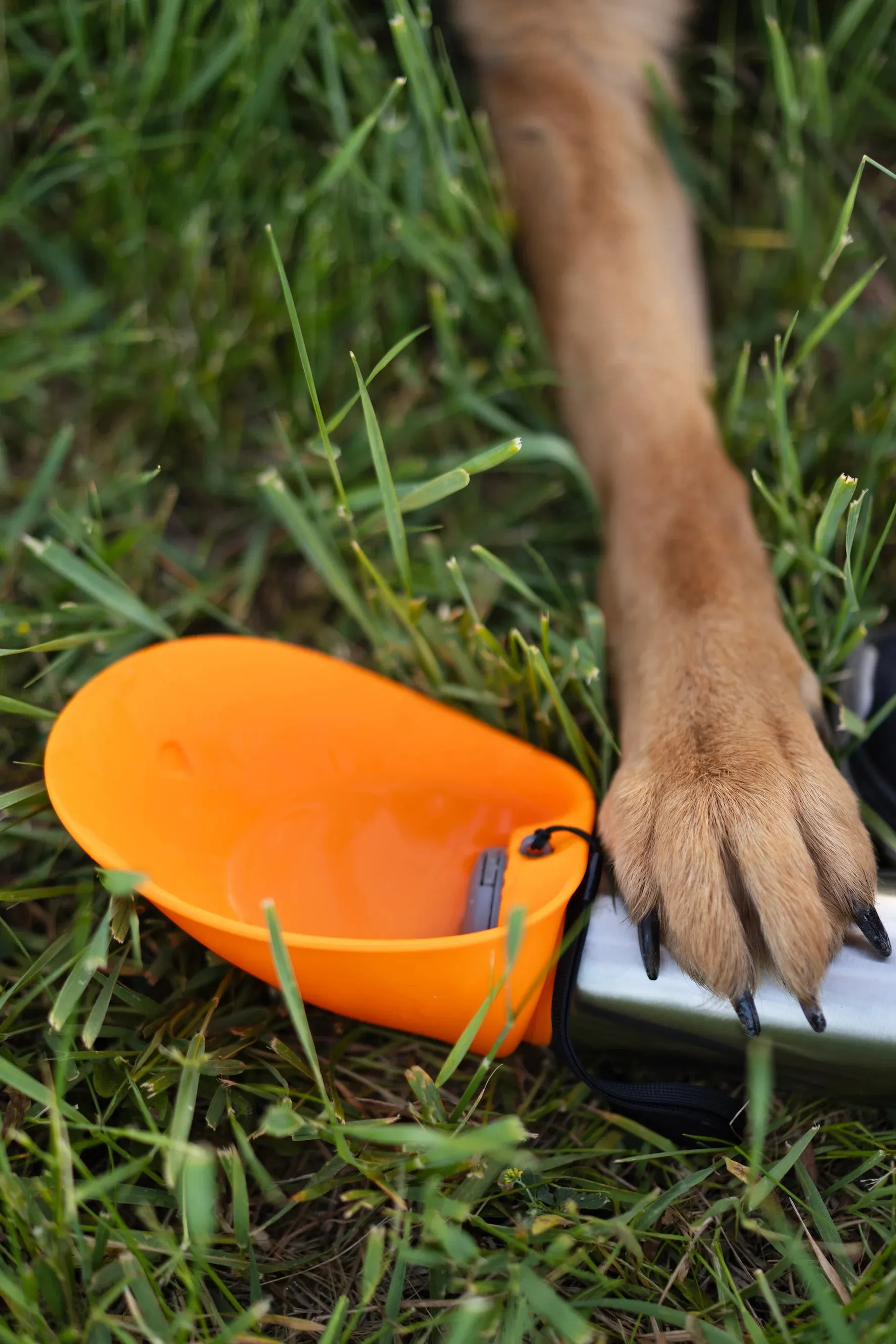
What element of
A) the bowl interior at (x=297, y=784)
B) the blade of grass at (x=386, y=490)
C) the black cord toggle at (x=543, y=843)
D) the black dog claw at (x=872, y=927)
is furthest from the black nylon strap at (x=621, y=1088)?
the blade of grass at (x=386, y=490)

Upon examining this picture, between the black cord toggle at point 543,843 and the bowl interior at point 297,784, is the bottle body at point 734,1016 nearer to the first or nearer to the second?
the black cord toggle at point 543,843

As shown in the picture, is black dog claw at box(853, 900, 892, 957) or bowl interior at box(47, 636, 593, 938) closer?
black dog claw at box(853, 900, 892, 957)

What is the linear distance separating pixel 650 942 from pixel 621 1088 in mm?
188

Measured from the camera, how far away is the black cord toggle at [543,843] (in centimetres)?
119

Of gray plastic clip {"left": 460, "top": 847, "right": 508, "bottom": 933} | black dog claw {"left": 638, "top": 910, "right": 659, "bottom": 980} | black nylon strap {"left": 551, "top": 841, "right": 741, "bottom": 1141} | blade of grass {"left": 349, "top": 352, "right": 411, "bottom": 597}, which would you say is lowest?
black nylon strap {"left": 551, "top": 841, "right": 741, "bottom": 1141}

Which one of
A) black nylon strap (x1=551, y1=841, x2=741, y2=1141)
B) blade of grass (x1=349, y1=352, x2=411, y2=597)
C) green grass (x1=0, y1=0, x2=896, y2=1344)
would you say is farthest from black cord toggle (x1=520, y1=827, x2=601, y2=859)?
blade of grass (x1=349, y1=352, x2=411, y2=597)

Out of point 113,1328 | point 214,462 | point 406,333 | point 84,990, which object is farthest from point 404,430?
point 113,1328

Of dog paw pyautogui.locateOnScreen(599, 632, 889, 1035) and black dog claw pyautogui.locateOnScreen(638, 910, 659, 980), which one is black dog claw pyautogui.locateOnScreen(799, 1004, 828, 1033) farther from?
black dog claw pyautogui.locateOnScreen(638, 910, 659, 980)

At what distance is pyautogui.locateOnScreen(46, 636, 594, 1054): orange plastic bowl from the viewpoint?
1.14 meters

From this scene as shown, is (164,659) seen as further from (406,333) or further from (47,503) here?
(406,333)

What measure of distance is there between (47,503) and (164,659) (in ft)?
2.03

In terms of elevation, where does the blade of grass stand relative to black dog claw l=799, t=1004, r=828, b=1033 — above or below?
above

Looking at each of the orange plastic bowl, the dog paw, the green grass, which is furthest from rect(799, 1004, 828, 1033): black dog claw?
the orange plastic bowl

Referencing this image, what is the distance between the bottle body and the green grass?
0.37ft
